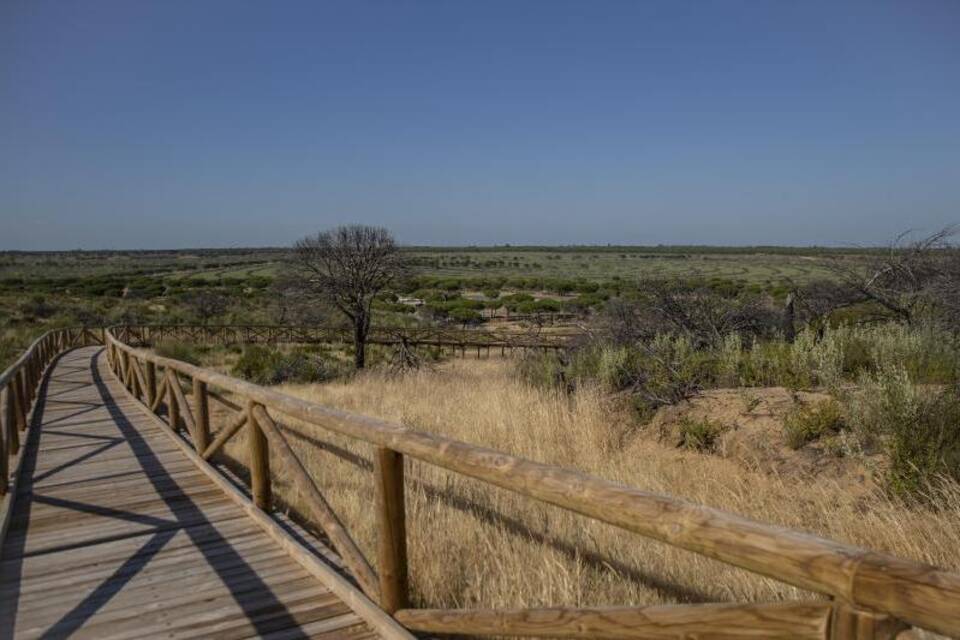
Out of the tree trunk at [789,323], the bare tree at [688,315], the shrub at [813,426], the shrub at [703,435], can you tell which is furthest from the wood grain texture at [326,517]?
the tree trunk at [789,323]

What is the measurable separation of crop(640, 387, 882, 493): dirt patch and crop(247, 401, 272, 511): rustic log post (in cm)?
405

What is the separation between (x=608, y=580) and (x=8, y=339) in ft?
91.2

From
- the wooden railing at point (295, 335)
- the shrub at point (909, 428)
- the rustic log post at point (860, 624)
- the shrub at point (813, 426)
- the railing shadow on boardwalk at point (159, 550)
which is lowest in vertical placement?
the wooden railing at point (295, 335)

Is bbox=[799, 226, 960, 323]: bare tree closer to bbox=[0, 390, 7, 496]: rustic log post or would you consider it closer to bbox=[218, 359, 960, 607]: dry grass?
bbox=[218, 359, 960, 607]: dry grass

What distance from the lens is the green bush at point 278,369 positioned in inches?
739

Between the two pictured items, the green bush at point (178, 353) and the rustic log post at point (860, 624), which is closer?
the rustic log post at point (860, 624)

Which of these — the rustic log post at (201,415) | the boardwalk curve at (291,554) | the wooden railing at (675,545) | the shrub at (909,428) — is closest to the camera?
the wooden railing at (675,545)

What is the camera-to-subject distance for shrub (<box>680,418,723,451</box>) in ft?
23.4

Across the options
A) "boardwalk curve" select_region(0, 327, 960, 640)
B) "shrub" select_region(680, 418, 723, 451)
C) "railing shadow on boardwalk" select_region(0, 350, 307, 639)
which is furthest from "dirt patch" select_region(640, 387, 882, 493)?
"railing shadow on boardwalk" select_region(0, 350, 307, 639)

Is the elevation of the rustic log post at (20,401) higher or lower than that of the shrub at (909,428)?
lower

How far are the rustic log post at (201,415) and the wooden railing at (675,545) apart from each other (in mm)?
3181

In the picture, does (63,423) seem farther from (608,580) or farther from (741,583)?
(741,583)

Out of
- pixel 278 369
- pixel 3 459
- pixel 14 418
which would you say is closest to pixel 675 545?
pixel 3 459

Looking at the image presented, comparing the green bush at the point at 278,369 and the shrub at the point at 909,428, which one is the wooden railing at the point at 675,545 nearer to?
the shrub at the point at 909,428
